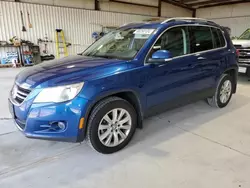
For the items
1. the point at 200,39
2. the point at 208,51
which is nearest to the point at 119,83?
the point at 200,39

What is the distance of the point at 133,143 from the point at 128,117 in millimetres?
399

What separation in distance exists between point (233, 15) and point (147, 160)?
14482 mm

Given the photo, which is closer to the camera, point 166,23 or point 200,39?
point 166,23

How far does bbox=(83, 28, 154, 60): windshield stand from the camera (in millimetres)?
2584

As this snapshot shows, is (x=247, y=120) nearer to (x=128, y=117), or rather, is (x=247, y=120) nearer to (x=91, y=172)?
(x=128, y=117)

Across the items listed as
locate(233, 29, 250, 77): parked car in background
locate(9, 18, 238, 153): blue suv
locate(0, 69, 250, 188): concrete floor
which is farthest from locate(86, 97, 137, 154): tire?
locate(233, 29, 250, 77): parked car in background

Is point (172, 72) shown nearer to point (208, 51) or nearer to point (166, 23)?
point (166, 23)

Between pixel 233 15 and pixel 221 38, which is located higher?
pixel 233 15

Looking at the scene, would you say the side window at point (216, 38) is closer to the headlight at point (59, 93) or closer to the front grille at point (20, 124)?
the headlight at point (59, 93)

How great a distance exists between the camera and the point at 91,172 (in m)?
2.08

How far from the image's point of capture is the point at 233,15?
13.5 metres

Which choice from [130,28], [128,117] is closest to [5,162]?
[128,117]

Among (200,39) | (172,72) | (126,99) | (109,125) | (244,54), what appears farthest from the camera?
(244,54)

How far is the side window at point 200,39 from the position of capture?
3018 mm
